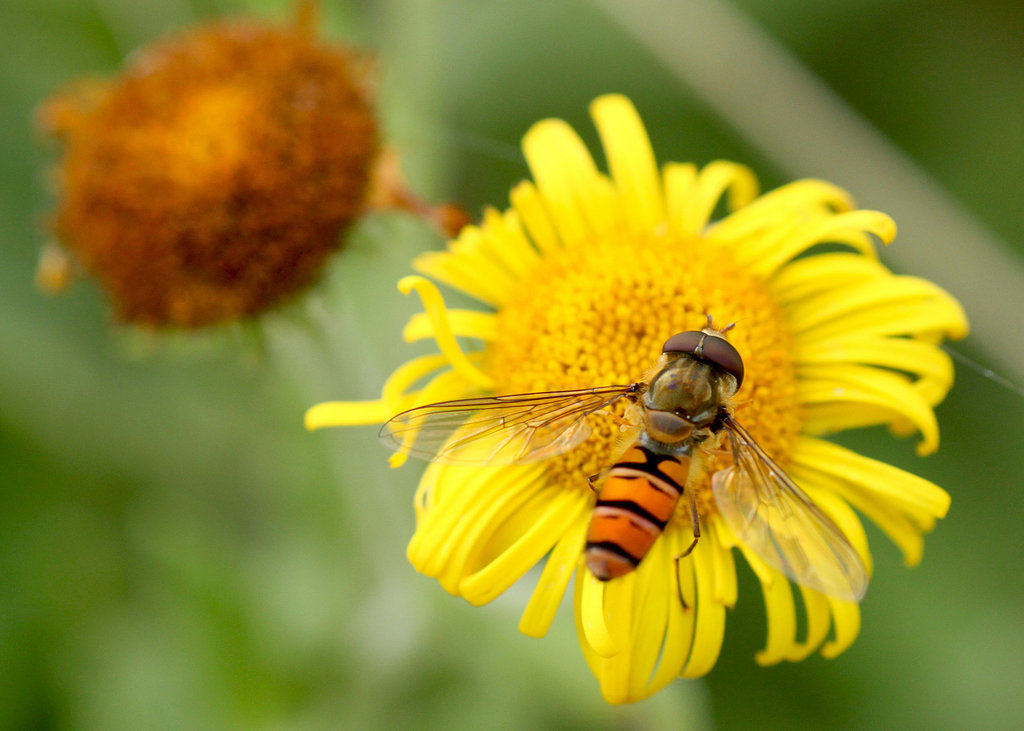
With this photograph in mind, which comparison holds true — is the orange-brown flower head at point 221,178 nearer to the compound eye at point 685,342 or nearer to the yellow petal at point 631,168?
the yellow petal at point 631,168

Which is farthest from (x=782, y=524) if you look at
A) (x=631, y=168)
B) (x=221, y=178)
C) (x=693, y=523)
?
(x=221, y=178)

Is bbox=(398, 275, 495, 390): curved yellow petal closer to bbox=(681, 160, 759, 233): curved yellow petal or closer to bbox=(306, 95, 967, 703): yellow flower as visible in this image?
bbox=(306, 95, 967, 703): yellow flower

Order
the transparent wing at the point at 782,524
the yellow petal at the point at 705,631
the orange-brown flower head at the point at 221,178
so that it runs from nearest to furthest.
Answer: the transparent wing at the point at 782,524 < the yellow petal at the point at 705,631 < the orange-brown flower head at the point at 221,178

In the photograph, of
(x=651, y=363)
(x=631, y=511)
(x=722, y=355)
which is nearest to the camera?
(x=631, y=511)

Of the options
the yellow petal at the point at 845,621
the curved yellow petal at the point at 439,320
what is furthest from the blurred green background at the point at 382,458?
the yellow petal at the point at 845,621

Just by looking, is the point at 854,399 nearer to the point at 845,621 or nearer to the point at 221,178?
the point at 845,621

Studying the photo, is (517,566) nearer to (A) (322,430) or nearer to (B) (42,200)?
(A) (322,430)
